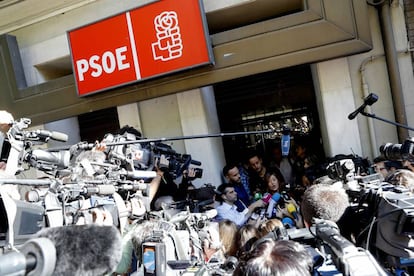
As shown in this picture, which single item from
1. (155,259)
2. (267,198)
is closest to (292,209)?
(267,198)

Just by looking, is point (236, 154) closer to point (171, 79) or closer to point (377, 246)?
point (171, 79)

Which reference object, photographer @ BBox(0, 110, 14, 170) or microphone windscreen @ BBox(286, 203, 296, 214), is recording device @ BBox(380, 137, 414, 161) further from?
photographer @ BBox(0, 110, 14, 170)

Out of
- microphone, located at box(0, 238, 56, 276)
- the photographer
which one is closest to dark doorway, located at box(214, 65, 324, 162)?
Result: the photographer

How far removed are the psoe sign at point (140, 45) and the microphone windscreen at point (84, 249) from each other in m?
4.12

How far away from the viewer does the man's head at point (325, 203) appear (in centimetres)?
203

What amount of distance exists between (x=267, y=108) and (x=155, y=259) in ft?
16.4

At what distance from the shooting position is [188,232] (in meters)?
2.50

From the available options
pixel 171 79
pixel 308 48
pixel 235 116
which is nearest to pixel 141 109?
pixel 171 79

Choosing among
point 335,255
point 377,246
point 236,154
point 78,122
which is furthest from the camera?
point 78,122

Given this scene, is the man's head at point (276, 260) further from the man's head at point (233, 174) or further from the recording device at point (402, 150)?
the man's head at point (233, 174)

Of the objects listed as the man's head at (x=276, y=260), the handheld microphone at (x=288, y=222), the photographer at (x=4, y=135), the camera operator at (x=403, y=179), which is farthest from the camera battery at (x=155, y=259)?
the handheld microphone at (x=288, y=222)

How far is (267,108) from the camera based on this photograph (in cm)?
657

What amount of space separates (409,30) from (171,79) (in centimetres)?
309

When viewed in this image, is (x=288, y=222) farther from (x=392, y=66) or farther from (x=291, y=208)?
(x=392, y=66)
